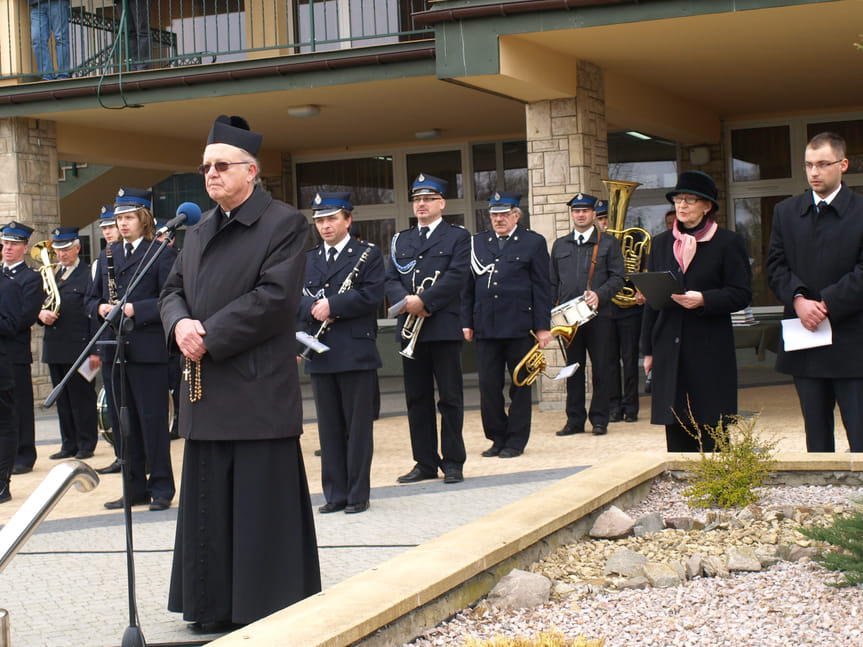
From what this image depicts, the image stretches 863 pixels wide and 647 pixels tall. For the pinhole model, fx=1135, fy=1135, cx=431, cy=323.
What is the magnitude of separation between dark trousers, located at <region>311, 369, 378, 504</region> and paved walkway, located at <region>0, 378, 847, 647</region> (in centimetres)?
21

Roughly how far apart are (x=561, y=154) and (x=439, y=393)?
442cm

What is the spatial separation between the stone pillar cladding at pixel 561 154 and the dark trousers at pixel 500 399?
264 cm

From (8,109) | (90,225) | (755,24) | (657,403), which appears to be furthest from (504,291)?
(90,225)

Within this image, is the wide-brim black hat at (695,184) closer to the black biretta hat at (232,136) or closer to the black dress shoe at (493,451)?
the black biretta hat at (232,136)

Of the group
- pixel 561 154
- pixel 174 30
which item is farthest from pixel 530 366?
pixel 174 30

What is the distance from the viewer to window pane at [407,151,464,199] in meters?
16.5

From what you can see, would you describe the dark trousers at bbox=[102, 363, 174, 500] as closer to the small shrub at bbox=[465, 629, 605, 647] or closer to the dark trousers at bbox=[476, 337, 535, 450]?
the dark trousers at bbox=[476, 337, 535, 450]

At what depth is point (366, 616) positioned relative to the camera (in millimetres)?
3033

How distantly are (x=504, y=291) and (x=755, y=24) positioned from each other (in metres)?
3.36

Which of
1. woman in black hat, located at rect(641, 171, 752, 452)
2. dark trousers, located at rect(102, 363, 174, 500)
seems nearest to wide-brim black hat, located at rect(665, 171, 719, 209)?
woman in black hat, located at rect(641, 171, 752, 452)

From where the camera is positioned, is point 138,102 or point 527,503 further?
point 138,102

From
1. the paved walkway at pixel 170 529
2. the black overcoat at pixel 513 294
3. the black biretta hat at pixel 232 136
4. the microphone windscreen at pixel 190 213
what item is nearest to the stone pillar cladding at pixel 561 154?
the paved walkway at pixel 170 529

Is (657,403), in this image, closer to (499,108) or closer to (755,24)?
(755,24)

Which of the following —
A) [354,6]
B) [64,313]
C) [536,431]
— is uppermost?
[354,6]
